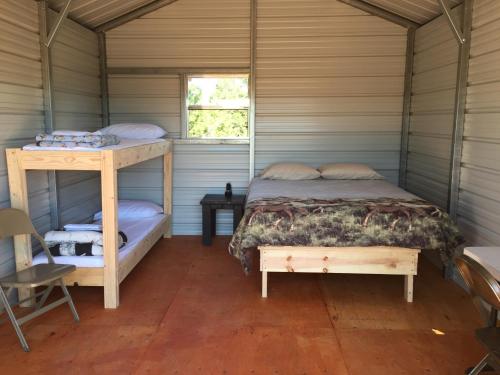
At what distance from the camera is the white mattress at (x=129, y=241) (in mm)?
3562

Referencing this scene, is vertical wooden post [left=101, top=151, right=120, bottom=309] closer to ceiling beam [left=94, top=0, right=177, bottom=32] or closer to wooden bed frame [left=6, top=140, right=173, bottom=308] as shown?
wooden bed frame [left=6, top=140, right=173, bottom=308]

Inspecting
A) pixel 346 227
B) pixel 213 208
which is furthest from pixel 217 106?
pixel 346 227

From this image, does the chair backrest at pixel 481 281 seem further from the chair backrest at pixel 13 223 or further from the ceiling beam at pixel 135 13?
the ceiling beam at pixel 135 13

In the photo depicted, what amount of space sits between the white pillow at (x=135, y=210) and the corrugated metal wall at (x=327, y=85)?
59.8 inches

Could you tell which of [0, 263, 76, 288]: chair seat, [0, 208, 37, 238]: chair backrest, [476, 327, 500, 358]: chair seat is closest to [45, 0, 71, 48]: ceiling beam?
[0, 208, 37, 238]: chair backrest

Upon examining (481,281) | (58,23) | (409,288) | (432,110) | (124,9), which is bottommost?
(409,288)

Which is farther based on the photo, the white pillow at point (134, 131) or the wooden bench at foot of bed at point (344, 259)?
the white pillow at point (134, 131)

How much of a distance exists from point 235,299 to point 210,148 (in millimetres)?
2566

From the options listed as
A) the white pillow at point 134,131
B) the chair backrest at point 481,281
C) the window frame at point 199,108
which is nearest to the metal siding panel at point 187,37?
the window frame at point 199,108

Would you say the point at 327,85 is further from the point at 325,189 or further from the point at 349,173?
the point at 325,189

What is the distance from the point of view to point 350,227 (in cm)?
359

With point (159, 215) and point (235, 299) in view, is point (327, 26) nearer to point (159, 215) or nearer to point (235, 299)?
point (159, 215)

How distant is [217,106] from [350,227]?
291 centimetres

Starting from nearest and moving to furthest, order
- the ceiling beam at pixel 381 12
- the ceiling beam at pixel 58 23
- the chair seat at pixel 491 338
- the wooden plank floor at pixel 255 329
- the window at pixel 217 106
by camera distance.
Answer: the chair seat at pixel 491 338 → the wooden plank floor at pixel 255 329 → the ceiling beam at pixel 58 23 → the ceiling beam at pixel 381 12 → the window at pixel 217 106
